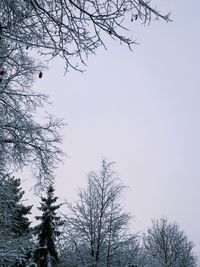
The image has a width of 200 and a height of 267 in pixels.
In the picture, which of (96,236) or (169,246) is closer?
(96,236)

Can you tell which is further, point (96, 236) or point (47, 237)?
point (47, 237)

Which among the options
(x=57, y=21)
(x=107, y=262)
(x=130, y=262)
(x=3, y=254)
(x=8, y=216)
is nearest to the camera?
(x=57, y=21)

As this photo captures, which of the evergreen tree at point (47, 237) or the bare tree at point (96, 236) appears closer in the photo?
the bare tree at point (96, 236)

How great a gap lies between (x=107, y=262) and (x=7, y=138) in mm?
7280

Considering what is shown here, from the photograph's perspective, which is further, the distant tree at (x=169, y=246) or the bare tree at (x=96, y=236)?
the distant tree at (x=169, y=246)

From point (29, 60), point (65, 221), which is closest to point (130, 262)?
point (65, 221)

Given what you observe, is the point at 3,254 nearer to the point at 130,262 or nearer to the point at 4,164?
the point at 4,164

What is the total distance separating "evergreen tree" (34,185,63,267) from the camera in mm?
23453

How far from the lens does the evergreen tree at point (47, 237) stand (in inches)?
923

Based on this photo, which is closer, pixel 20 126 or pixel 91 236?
pixel 20 126

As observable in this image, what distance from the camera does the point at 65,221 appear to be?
577 inches

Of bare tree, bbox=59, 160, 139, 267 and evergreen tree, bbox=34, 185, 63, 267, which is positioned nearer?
bare tree, bbox=59, 160, 139, 267

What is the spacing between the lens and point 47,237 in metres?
24.1

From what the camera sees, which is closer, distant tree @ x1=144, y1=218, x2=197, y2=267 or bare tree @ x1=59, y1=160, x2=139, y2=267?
bare tree @ x1=59, y1=160, x2=139, y2=267
